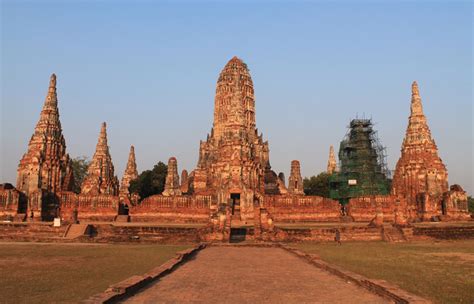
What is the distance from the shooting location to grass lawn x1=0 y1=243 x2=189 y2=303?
8133 millimetres

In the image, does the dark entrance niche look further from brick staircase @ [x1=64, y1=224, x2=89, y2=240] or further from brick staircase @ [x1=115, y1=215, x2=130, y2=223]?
brick staircase @ [x1=115, y1=215, x2=130, y2=223]

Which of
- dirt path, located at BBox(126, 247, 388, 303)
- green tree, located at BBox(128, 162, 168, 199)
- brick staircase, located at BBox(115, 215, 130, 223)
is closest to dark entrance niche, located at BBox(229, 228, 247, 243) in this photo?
dirt path, located at BBox(126, 247, 388, 303)

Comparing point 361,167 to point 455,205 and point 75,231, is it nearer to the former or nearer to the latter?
point 455,205

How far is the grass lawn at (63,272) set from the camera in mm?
8133

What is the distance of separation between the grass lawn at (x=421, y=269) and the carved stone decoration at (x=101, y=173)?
91.3ft

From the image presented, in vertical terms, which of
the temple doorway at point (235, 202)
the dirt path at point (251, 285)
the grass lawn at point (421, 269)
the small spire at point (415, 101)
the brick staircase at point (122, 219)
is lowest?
the grass lawn at point (421, 269)

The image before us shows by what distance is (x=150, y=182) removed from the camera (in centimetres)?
5306

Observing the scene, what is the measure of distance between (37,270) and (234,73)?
4049 cm

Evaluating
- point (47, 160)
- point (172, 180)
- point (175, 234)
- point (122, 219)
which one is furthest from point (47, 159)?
point (175, 234)

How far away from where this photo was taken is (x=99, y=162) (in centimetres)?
4100

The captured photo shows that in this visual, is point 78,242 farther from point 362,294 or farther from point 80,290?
point 362,294

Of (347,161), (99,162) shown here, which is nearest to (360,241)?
(99,162)

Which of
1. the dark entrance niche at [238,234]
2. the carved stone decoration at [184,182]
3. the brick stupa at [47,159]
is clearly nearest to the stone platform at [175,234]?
the dark entrance niche at [238,234]

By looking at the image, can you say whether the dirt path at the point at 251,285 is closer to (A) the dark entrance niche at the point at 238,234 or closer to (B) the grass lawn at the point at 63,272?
(B) the grass lawn at the point at 63,272
